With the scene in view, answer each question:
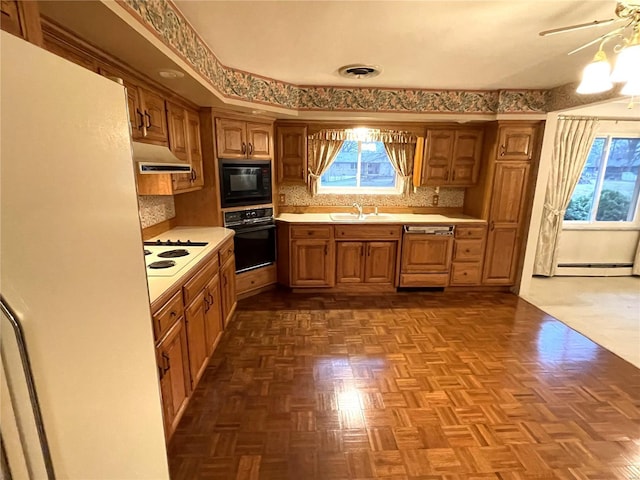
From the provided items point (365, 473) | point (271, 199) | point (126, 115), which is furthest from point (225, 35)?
point (365, 473)

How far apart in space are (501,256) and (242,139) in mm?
3300

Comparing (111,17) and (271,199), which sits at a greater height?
(111,17)

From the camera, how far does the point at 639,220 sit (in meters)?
4.52

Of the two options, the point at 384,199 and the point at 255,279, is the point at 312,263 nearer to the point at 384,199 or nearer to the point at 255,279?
the point at 255,279

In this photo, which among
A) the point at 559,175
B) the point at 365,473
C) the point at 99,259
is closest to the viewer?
the point at 99,259

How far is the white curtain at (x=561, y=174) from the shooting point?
13.4 ft

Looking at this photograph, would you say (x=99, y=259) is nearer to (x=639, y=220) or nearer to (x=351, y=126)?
(x=351, y=126)

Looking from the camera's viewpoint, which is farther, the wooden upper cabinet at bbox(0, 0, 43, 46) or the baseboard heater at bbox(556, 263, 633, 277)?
the baseboard heater at bbox(556, 263, 633, 277)

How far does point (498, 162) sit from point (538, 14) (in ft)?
6.83

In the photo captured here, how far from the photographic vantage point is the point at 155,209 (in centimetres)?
285

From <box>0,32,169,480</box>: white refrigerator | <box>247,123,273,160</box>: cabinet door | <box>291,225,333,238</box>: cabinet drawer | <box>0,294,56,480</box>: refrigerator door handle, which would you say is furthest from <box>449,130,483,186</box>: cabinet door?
<box>0,294,56,480</box>: refrigerator door handle

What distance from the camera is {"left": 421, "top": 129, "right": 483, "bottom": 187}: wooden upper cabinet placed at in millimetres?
3818

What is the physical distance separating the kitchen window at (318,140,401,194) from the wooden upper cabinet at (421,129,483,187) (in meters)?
0.53

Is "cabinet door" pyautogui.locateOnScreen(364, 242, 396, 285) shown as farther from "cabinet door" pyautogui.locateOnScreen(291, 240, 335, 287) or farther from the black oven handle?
the black oven handle
